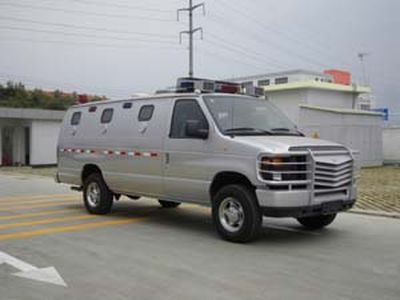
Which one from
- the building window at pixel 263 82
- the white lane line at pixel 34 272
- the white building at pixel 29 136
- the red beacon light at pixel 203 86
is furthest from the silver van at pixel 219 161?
the building window at pixel 263 82

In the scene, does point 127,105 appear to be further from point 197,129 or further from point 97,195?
point 197,129

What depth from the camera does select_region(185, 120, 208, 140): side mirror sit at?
825 centimetres

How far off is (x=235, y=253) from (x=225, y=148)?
1642 mm

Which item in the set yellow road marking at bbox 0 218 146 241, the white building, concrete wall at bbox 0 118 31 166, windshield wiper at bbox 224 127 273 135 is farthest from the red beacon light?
concrete wall at bbox 0 118 31 166

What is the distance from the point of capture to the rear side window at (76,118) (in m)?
11.5

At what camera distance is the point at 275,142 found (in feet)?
25.0

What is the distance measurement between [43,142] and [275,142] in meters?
26.4

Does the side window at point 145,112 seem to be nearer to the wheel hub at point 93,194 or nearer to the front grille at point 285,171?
the wheel hub at point 93,194

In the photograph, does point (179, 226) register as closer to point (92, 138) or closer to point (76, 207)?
point (92, 138)

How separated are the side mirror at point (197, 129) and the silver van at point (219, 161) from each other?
0.05 ft

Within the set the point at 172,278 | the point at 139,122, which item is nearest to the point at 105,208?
the point at 139,122

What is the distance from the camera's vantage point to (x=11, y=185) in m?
18.7

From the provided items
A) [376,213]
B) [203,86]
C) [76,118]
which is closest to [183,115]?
[203,86]

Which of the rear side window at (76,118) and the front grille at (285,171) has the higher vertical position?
the rear side window at (76,118)
